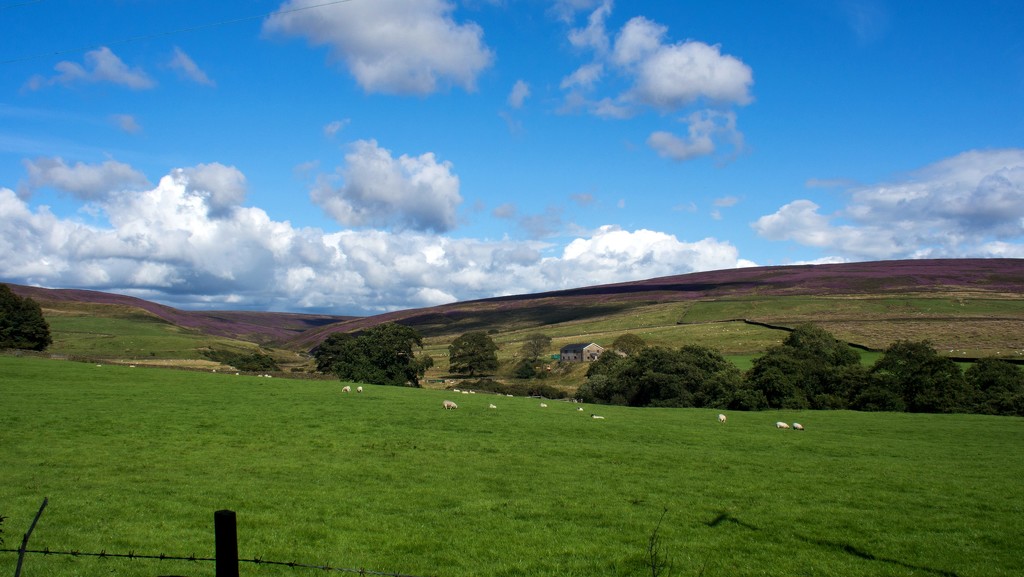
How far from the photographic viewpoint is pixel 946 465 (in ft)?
79.3

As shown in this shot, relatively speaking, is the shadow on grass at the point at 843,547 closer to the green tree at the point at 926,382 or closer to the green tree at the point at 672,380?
the green tree at the point at 672,380

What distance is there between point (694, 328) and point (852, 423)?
269 feet

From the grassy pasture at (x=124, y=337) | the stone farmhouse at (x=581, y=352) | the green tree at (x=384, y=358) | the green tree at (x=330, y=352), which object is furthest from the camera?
the stone farmhouse at (x=581, y=352)

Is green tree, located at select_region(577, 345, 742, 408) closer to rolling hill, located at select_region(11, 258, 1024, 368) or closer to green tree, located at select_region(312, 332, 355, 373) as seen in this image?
rolling hill, located at select_region(11, 258, 1024, 368)

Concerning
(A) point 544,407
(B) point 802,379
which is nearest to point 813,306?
(B) point 802,379

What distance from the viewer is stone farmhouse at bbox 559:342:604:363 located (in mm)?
110625

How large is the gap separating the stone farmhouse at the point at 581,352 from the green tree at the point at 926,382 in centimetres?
5837

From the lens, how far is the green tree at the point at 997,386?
Answer: 47906 millimetres

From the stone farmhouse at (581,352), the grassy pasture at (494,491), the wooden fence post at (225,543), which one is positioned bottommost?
the stone farmhouse at (581,352)

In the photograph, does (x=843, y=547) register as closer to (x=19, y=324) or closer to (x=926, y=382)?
(x=926, y=382)

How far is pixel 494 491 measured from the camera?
18219mm

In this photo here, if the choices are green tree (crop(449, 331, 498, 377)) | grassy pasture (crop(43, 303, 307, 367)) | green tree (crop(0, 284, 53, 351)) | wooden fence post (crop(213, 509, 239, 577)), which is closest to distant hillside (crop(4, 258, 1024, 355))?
grassy pasture (crop(43, 303, 307, 367))

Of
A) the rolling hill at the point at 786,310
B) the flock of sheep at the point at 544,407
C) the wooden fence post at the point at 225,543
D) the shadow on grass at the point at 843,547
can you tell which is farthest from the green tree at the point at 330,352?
the wooden fence post at the point at 225,543

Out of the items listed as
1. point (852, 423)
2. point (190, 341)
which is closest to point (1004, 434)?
point (852, 423)
